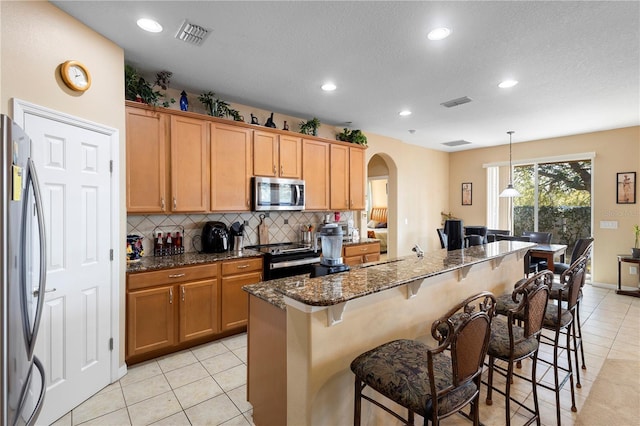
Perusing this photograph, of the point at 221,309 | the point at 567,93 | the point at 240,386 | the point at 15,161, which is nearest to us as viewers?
the point at 15,161

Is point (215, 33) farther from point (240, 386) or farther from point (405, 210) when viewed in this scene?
point (405, 210)

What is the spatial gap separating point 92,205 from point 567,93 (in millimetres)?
4993

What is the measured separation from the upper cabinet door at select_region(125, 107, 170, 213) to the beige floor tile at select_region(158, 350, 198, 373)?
1424 mm

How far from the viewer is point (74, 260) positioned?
227 centimetres

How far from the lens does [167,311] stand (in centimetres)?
294

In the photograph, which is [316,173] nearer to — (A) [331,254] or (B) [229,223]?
(B) [229,223]

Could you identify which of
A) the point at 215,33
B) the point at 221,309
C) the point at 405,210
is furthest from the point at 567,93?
the point at 221,309

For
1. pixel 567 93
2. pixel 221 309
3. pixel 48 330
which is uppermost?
pixel 567 93

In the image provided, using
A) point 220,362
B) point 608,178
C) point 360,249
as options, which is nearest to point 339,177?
point 360,249

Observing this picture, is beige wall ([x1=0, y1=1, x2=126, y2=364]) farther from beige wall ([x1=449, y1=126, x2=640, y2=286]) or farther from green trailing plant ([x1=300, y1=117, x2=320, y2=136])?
beige wall ([x1=449, y1=126, x2=640, y2=286])

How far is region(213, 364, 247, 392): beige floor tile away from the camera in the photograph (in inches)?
101

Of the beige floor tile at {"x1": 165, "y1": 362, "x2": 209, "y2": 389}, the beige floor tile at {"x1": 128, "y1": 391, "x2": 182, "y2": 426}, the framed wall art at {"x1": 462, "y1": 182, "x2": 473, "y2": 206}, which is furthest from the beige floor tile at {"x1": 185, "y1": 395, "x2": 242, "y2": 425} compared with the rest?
the framed wall art at {"x1": 462, "y1": 182, "x2": 473, "y2": 206}

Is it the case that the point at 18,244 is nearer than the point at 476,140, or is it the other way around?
the point at 18,244

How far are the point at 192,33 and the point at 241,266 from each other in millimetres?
2221
